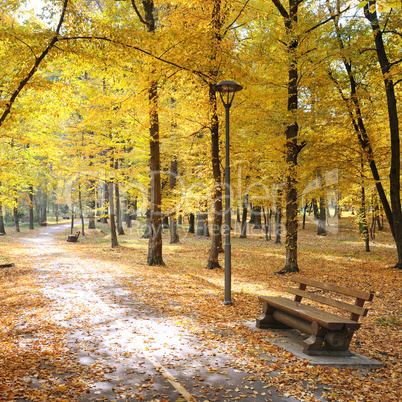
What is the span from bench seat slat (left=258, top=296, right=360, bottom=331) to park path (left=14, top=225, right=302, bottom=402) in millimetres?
1230

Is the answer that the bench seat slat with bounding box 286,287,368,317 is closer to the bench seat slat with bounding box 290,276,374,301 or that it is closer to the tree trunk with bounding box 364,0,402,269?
the bench seat slat with bounding box 290,276,374,301

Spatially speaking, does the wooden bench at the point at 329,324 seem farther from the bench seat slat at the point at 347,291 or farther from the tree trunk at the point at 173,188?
the tree trunk at the point at 173,188

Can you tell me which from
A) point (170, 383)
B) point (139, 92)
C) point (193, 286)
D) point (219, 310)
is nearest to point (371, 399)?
point (170, 383)

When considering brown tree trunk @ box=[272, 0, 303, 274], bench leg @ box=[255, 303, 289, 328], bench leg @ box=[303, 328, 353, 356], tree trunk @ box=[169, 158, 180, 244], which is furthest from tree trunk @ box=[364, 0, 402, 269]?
tree trunk @ box=[169, 158, 180, 244]

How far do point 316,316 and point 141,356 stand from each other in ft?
8.17

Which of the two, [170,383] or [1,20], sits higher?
[1,20]

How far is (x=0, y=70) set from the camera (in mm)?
7793

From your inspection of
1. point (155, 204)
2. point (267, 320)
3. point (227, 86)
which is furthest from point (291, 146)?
point (267, 320)

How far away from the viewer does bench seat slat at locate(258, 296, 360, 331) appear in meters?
4.59

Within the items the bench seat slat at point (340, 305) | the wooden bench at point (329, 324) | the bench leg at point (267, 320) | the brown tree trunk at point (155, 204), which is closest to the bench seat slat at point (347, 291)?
the wooden bench at point (329, 324)

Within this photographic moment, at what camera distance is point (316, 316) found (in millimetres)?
4805

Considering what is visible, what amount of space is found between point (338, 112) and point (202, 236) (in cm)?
1449

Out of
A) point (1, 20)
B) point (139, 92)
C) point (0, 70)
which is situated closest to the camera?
point (0, 70)

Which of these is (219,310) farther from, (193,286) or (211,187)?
(211,187)
